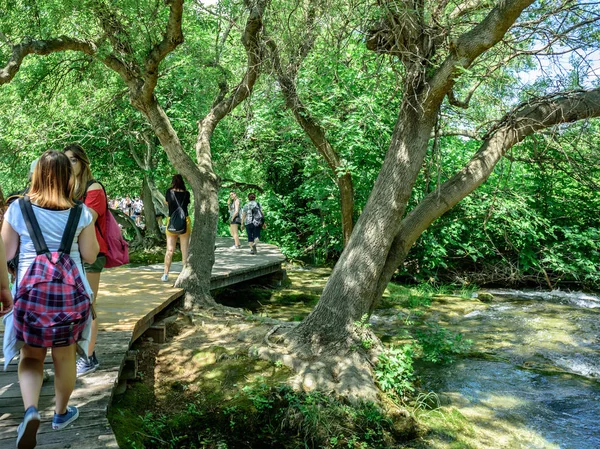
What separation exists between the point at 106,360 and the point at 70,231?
221cm

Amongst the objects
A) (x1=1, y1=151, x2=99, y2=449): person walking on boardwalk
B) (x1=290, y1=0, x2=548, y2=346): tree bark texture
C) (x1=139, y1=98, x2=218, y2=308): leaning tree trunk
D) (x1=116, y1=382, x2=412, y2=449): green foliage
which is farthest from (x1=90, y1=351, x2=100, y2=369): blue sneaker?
(x1=139, y1=98, x2=218, y2=308): leaning tree trunk

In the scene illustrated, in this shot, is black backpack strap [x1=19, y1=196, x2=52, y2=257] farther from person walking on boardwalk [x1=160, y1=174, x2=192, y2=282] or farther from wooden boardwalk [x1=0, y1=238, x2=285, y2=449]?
person walking on boardwalk [x1=160, y1=174, x2=192, y2=282]

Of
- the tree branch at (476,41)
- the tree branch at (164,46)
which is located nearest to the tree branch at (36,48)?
the tree branch at (164,46)

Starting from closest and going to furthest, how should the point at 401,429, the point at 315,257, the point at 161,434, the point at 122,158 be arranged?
the point at 161,434
the point at 401,429
the point at 122,158
the point at 315,257

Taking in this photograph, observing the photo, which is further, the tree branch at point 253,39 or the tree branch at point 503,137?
the tree branch at point 253,39

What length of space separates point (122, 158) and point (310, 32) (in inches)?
383

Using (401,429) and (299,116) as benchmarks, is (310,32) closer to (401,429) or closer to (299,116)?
(299,116)

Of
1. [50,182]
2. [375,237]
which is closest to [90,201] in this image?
[50,182]

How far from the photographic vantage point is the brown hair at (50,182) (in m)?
3.37

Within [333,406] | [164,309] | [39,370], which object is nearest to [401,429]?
[333,406]

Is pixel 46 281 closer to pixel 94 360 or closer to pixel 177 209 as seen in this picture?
pixel 94 360

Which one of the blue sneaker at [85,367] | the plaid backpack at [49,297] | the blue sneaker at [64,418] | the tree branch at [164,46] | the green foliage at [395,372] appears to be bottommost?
the green foliage at [395,372]

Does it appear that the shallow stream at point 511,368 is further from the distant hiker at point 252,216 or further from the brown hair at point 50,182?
the brown hair at point 50,182

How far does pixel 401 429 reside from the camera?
17.4ft
